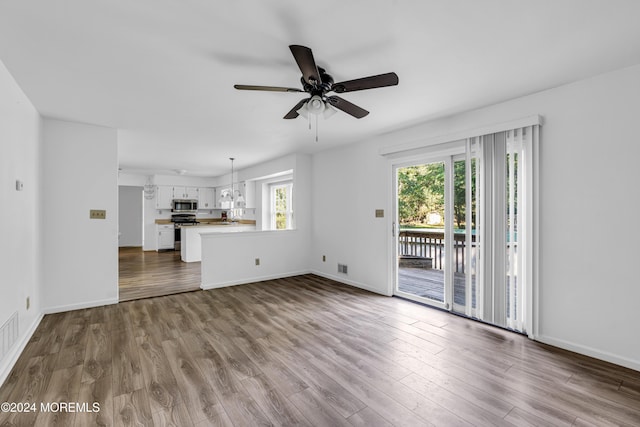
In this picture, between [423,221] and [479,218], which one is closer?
[479,218]

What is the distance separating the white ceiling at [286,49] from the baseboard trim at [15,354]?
2.30 m

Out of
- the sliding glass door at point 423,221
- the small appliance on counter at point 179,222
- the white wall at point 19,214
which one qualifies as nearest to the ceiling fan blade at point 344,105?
the sliding glass door at point 423,221

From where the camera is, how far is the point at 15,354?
7.76 ft

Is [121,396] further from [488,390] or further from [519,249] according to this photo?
[519,249]

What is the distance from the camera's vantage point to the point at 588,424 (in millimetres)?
1660

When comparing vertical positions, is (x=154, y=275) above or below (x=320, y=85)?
below

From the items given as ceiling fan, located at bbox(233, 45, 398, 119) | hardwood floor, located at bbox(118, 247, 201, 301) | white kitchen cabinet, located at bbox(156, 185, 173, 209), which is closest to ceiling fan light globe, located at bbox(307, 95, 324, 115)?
ceiling fan, located at bbox(233, 45, 398, 119)

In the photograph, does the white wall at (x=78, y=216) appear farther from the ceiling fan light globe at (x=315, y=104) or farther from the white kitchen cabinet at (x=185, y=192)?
the white kitchen cabinet at (x=185, y=192)

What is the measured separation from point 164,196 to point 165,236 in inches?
48.7

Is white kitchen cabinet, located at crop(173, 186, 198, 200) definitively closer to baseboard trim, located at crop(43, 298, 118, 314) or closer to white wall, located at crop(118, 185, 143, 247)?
white wall, located at crop(118, 185, 143, 247)

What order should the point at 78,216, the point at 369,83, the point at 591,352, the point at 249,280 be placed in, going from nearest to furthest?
1. the point at 369,83
2. the point at 591,352
3. the point at 78,216
4. the point at 249,280

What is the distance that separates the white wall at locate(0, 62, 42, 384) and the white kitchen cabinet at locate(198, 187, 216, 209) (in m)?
6.01

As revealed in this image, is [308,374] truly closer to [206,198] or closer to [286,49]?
[286,49]

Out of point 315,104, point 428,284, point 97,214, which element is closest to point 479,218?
point 428,284
